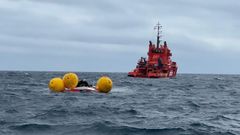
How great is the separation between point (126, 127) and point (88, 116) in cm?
400

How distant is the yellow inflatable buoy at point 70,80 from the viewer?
114ft

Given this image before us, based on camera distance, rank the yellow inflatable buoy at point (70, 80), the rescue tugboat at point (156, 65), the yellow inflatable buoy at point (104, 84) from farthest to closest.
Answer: the rescue tugboat at point (156, 65) → the yellow inflatable buoy at point (104, 84) → the yellow inflatable buoy at point (70, 80)

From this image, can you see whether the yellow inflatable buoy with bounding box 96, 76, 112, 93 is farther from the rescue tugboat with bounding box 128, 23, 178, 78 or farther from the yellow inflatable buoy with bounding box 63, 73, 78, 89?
the rescue tugboat with bounding box 128, 23, 178, 78

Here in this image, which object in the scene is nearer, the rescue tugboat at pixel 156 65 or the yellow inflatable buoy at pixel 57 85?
the yellow inflatable buoy at pixel 57 85

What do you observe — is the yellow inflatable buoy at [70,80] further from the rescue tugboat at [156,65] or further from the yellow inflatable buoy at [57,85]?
the rescue tugboat at [156,65]

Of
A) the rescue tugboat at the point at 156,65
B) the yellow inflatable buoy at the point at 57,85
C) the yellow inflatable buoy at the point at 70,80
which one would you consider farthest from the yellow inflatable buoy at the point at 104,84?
the rescue tugboat at the point at 156,65

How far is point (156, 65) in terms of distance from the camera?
9588 cm

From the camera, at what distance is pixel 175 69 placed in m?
105

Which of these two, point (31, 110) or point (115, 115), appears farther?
point (31, 110)

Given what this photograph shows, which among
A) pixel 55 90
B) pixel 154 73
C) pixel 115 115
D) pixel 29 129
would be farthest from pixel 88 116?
pixel 154 73

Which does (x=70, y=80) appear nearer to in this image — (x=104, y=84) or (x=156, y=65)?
(x=104, y=84)

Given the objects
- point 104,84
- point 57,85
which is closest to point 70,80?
point 57,85

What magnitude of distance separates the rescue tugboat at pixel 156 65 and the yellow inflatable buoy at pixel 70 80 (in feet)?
190

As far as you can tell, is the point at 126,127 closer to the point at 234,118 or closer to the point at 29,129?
the point at 29,129
